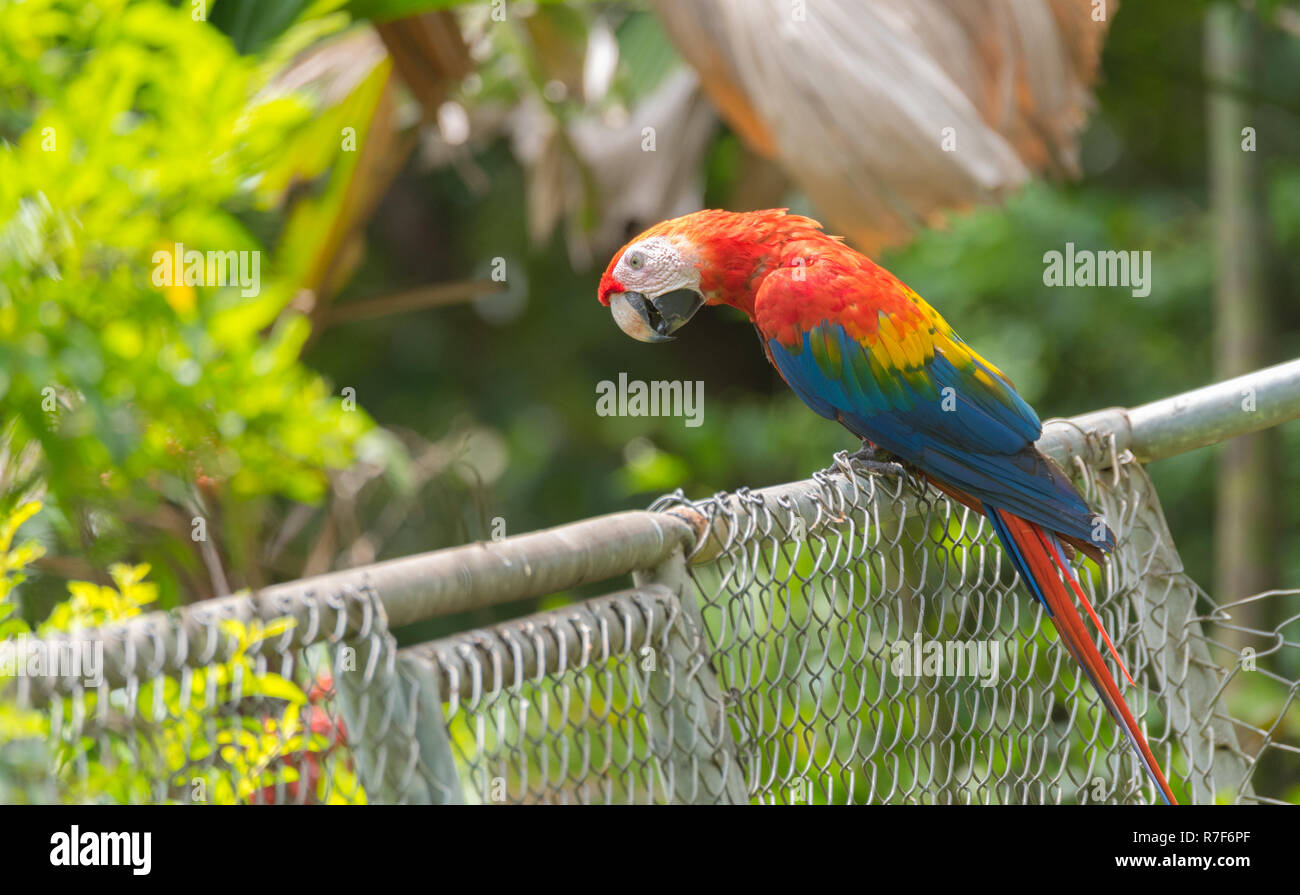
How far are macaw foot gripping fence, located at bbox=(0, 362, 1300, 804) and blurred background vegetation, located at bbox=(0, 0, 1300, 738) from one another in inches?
4.5

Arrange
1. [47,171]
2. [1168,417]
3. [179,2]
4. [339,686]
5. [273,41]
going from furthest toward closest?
1. [273,41]
2. [179,2]
3. [1168,417]
4. [47,171]
5. [339,686]

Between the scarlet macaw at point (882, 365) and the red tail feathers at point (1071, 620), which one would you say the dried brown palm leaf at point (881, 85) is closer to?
the scarlet macaw at point (882, 365)

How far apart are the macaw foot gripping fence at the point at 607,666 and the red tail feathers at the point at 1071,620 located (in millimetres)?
54

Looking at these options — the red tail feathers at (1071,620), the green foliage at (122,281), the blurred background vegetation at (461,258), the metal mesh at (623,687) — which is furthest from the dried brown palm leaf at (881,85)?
the green foliage at (122,281)

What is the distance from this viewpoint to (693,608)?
136cm

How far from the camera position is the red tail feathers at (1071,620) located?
1.51 metres

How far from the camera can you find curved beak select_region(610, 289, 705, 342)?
7.25 feet

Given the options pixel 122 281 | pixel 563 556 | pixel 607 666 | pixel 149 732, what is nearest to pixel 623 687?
pixel 607 666

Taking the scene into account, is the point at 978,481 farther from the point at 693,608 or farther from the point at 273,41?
the point at 273,41

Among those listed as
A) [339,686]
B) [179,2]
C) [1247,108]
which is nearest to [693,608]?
[339,686]

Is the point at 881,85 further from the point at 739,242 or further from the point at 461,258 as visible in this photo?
the point at 461,258

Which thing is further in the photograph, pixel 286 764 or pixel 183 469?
pixel 286 764
